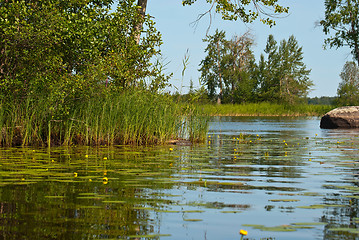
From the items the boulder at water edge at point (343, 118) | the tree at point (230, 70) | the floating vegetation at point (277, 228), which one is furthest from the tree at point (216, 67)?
the floating vegetation at point (277, 228)

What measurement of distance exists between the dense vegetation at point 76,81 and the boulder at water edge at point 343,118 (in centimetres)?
1441

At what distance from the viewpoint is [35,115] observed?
12062 mm

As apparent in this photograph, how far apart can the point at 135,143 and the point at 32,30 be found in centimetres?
414

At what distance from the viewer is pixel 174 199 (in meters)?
5.40

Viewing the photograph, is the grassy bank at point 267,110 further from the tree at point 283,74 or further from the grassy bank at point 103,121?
the grassy bank at point 103,121

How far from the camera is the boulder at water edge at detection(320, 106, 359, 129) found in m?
26.8

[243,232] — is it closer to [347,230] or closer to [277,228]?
[277,228]

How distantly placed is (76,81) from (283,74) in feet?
221

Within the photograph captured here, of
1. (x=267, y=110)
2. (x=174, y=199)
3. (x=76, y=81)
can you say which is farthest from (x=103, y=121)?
(x=267, y=110)

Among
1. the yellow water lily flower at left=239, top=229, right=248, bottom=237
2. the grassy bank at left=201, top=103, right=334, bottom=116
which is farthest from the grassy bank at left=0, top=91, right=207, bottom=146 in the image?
the grassy bank at left=201, top=103, right=334, bottom=116

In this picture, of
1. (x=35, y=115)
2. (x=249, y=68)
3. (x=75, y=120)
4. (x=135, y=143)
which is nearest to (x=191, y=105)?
(x=135, y=143)

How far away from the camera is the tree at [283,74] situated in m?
75.3

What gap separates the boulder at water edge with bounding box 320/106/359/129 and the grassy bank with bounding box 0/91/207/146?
46.7 ft

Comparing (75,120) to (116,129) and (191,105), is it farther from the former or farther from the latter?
(191,105)
